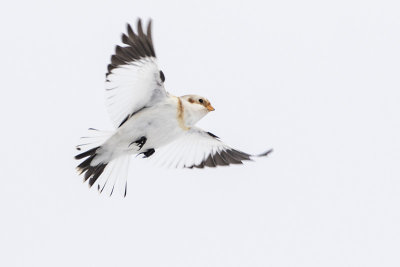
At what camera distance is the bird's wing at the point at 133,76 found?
8.98 metres

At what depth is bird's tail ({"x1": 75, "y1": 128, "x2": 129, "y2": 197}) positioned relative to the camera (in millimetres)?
9375

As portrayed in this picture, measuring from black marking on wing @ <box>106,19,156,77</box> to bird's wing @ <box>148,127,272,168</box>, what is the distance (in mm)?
1710

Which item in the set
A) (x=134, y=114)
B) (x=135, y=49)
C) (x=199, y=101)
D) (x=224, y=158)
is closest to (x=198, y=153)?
(x=224, y=158)

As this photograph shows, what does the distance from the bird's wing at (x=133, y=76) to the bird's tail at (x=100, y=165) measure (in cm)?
38

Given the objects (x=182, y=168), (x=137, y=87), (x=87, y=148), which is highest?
(x=137, y=87)

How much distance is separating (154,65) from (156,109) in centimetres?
58

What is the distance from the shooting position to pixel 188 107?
31.2ft

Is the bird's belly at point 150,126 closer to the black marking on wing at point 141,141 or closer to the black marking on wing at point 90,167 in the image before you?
the black marking on wing at point 141,141

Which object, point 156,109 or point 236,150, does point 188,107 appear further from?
point 236,150

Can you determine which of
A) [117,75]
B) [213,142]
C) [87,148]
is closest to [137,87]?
[117,75]

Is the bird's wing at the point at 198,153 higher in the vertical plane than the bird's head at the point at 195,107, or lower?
lower

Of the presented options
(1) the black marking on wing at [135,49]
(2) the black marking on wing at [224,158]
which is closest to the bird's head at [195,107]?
(1) the black marking on wing at [135,49]

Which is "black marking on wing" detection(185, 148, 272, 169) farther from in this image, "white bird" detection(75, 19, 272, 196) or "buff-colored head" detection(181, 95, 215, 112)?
"buff-colored head" detection(181, 95, 215, 112)

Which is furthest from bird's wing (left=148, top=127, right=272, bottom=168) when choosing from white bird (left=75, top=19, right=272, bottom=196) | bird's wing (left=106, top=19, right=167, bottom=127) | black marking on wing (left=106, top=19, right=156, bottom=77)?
black marking on wing (left=106, top=19, right=156, bottom=77)
